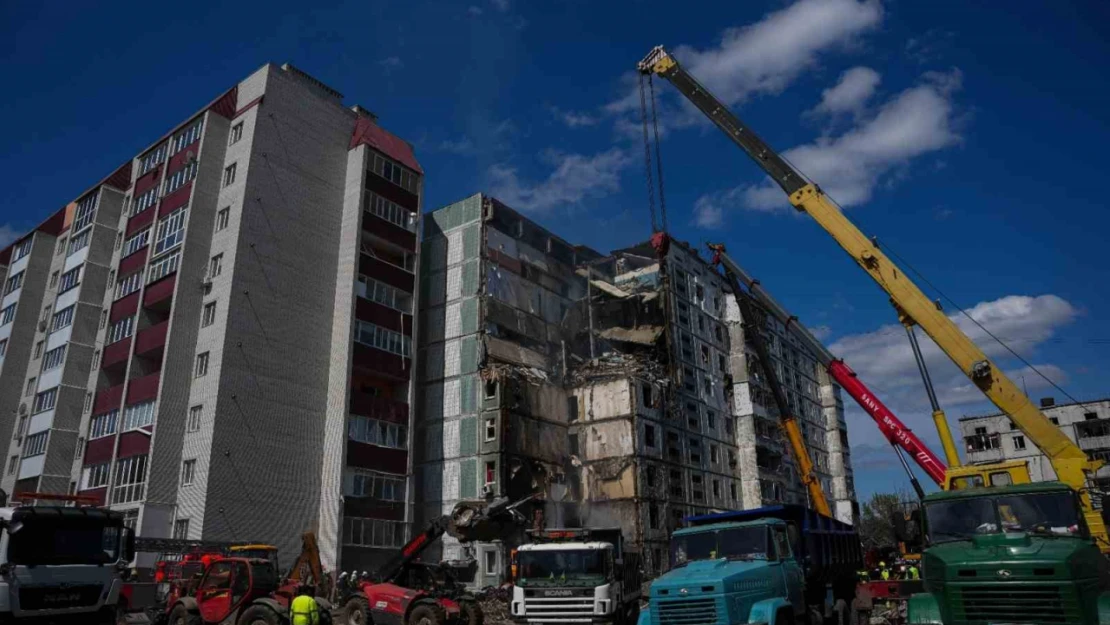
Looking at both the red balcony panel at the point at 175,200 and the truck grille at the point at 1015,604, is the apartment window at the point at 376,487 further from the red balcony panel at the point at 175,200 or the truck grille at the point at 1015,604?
the truck grille at the point at 1015,604

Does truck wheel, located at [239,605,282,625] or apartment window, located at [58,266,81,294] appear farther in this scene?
apartment window, located at [58,266,81,294]

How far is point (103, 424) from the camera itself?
1700 inches

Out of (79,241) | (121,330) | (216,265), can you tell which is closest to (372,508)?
(216,265)

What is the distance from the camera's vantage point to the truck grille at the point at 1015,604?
1094cm

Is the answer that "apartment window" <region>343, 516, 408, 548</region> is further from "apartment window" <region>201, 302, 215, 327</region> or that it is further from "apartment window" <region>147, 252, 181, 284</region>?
"apartment window" <region>147, 252, 181, 284</region>

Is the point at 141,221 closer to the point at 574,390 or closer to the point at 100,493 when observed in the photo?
the point at 100,493

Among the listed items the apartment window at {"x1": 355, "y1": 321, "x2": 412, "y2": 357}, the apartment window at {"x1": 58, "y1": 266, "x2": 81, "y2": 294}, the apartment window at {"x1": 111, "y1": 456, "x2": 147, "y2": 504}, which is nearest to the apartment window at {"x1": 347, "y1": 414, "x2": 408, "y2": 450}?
the apartment window at {"x1": 355, "y1": 321, "x2": 412, "y2": 357}

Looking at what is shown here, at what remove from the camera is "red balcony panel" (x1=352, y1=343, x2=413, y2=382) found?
43906mm

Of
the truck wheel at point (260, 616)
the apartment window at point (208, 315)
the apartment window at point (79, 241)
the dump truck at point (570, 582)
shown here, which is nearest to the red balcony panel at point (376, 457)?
the apartment window at point (208, 315)

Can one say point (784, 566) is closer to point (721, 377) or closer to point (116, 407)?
point (116, 407)

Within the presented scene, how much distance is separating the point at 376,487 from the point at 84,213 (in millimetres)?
34229

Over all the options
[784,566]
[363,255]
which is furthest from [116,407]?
[784,566]

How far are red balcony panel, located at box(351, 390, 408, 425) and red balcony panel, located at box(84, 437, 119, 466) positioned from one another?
44.1 feet

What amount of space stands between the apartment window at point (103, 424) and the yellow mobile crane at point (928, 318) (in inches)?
1406
